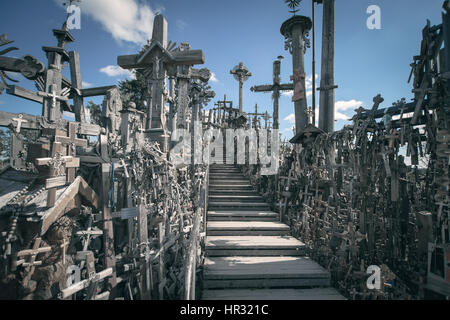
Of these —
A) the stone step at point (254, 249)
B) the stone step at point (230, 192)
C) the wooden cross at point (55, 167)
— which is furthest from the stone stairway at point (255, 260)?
the wooden cross at point (55, 167)

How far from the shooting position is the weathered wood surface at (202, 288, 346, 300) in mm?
4309

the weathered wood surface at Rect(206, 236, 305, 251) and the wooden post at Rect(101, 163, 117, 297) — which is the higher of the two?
the wooden post at Rect(101, 163, 117, 297)

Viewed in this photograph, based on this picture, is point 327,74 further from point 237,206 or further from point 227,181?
point 227,181

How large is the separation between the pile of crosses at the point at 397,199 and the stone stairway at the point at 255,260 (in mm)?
528

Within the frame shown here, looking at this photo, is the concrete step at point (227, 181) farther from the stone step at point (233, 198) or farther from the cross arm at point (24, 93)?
the cross arm at point (24, 93)

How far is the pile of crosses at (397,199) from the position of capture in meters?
3.76

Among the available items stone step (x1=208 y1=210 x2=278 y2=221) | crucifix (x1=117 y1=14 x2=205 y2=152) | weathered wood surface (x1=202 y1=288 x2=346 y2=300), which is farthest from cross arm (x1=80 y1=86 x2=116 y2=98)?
weathered wood surface (x1=202 y1=288 x2=346 y2=300)

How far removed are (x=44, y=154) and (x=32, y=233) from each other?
1.46 meters

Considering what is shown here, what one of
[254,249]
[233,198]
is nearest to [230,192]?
[233,198]

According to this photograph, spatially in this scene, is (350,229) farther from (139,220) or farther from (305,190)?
(139,220)

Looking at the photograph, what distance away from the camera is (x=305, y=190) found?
A: 679cm

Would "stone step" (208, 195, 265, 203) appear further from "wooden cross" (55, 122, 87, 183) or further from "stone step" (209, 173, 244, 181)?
"wooden cross" (55, 122, 87, 183)

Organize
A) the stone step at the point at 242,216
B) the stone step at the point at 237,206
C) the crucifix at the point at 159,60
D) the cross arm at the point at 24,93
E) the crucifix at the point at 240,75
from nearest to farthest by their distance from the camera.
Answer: the stone step at the point at 242,216 → the crucifix at the point at 159,60 → the cross arm at the point at 24,93 → the stone step at the point at 237,206 → the crucifix at the point at 240,75
